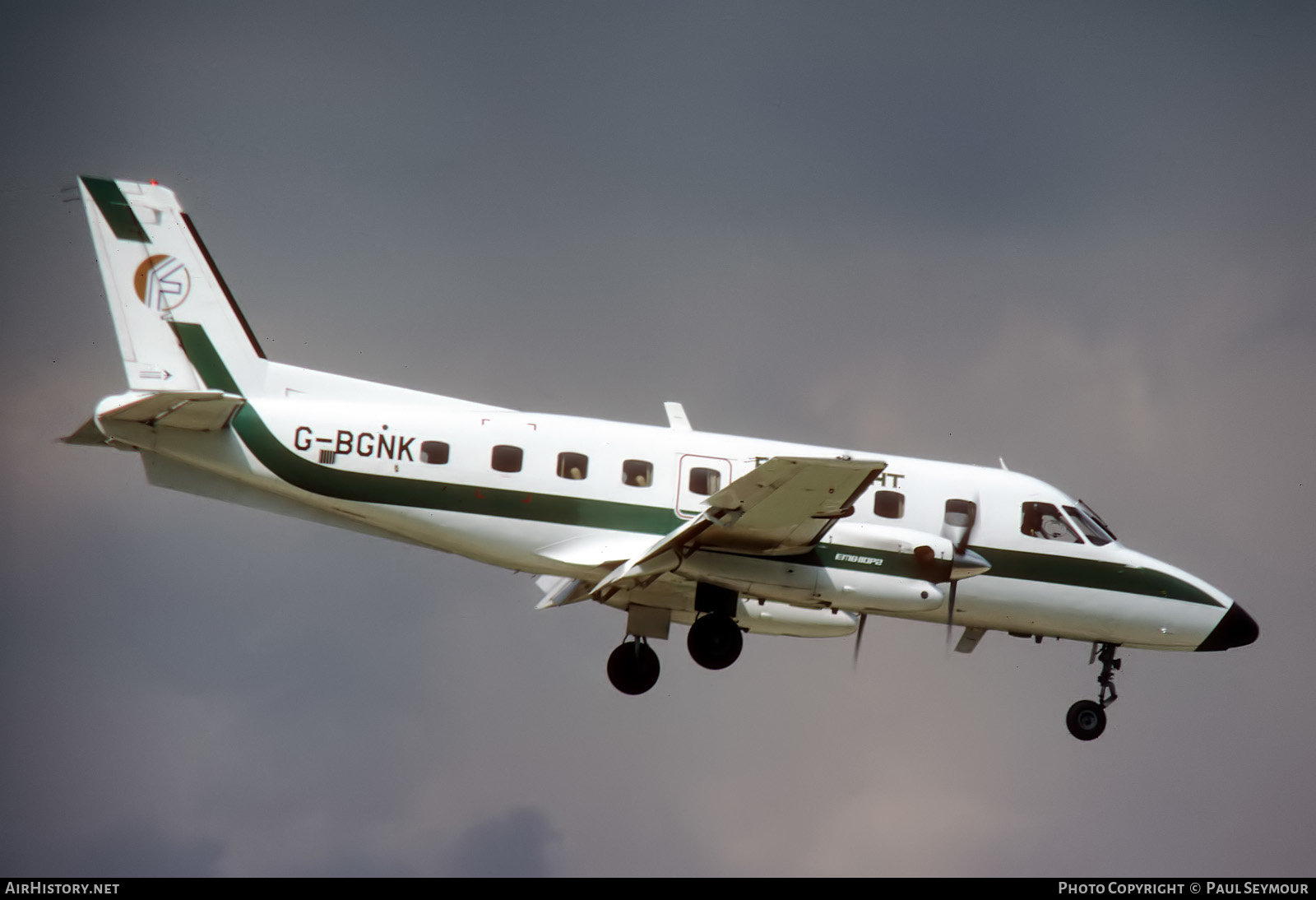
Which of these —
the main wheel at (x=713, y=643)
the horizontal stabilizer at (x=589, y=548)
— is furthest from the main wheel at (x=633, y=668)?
the horizontal stabilizer at (x=589, y=548)

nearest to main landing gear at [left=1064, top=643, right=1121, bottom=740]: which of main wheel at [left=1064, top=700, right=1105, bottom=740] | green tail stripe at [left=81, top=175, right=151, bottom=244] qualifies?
main wheel at [left=1064, top=700, right=1105, bottom=740]

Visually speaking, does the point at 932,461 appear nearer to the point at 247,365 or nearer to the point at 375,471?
the point at 375,471

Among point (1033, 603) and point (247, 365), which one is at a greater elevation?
A: point (247, 365)

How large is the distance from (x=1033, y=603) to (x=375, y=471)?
11.3 meters

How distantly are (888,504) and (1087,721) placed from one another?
5732mm

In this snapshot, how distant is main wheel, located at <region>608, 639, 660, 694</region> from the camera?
92.0 feet

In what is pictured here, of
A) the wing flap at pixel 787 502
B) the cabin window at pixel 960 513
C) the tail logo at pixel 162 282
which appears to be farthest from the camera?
the cabin window at pixel 960 513

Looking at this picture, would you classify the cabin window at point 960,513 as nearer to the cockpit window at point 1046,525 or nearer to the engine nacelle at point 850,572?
the cockpit window at point 1046,525

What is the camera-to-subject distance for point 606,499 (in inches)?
1017

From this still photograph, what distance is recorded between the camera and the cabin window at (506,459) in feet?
84.0

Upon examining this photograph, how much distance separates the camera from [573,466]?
25812mm
